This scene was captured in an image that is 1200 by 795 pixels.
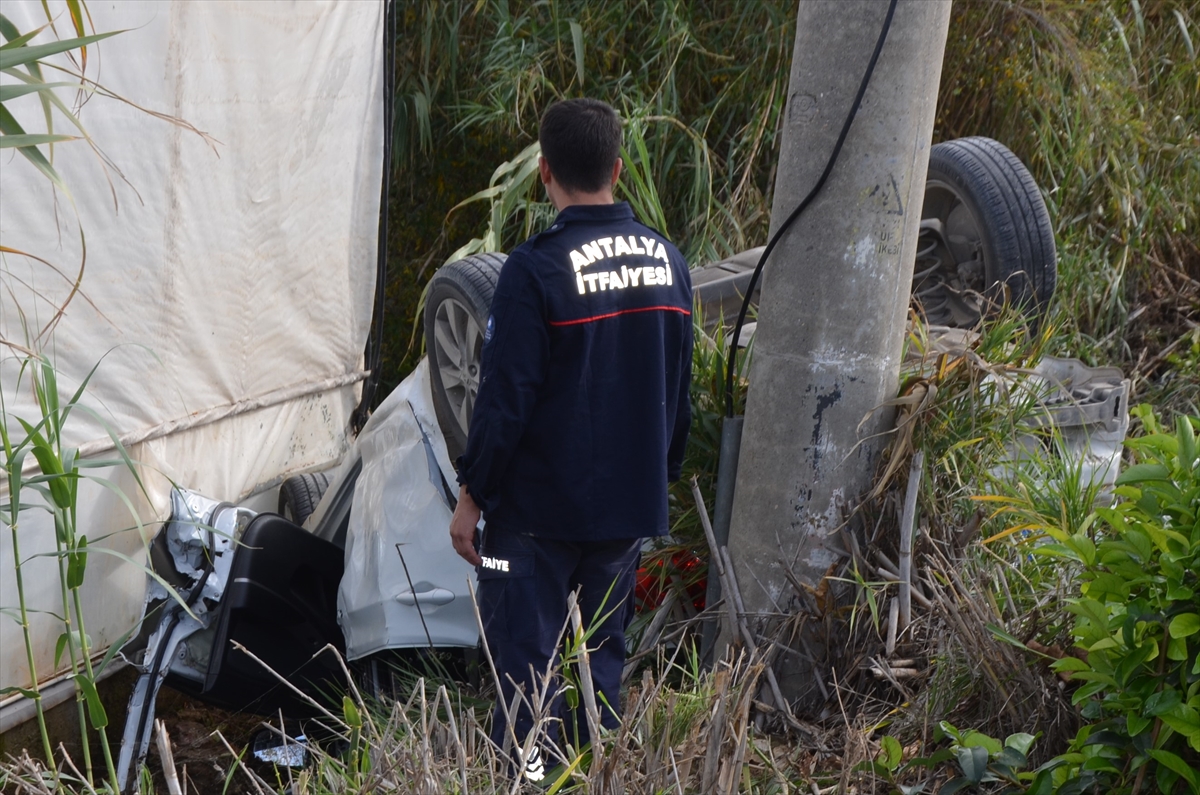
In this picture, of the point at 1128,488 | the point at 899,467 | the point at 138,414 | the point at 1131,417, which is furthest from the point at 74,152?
the point at 1131,417

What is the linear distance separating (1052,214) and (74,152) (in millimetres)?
4445

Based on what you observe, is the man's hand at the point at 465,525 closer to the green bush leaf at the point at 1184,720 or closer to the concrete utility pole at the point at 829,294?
the concrete utility pole at the point at 829,294

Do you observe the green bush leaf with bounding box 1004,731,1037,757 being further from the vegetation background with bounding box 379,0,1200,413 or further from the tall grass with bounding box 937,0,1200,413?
the tall grass with bounding box 937,0,1200,413

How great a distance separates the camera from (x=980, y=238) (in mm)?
4438

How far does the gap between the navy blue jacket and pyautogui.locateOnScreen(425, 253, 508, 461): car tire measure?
2.96 ft

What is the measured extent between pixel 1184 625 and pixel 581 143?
5.34 feet

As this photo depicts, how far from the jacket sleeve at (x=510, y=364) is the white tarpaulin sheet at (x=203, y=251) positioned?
0.85m

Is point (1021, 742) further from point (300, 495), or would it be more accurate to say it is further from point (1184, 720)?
point (300, 495)

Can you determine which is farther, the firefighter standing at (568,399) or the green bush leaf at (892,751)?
the firefighter standing at (568,399)

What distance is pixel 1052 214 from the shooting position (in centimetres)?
568

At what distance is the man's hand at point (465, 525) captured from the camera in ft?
9.33

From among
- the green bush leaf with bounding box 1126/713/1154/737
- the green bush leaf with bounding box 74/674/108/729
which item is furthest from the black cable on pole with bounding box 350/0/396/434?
the green bush leaf with bounding box 1126/713/1154/737

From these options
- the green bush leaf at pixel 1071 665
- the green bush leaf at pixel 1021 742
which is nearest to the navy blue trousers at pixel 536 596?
the green bush leaf at pixel 1021 742

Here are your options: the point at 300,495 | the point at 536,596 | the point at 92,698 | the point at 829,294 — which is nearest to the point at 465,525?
the point at 536,596
